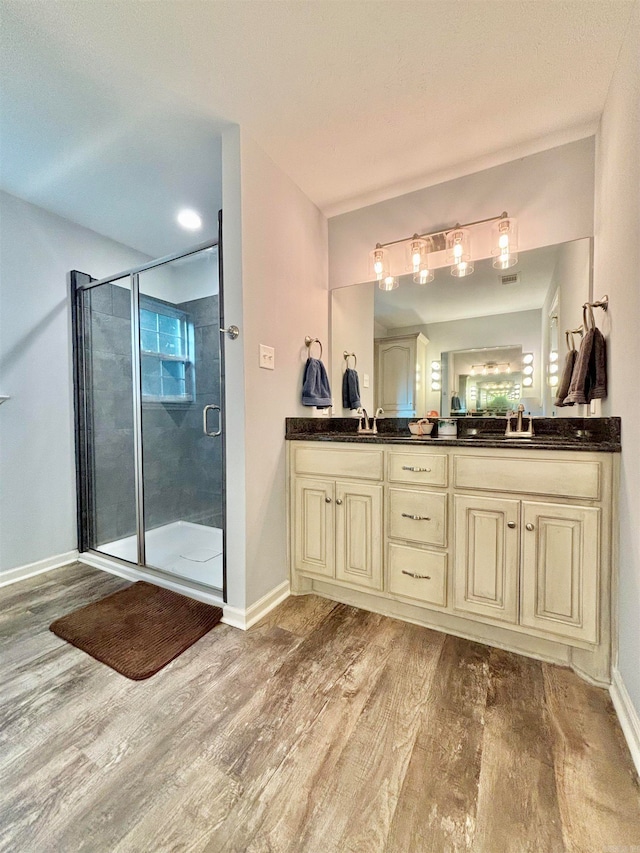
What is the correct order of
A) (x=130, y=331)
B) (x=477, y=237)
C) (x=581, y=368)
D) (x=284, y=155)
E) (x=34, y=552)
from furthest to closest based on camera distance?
(x=130, y=331) → (x=34, y=552) → (x=477, y=237) → (x=284, y=155) → (x=581, y=368)

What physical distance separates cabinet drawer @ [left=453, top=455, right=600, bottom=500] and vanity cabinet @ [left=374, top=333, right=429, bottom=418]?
0.64 m

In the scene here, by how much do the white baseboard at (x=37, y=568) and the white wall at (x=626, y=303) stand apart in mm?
3019

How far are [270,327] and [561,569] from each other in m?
1.68

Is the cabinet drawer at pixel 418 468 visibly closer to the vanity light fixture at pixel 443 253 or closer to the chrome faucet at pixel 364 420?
the chrome faucet at pixel 364 420

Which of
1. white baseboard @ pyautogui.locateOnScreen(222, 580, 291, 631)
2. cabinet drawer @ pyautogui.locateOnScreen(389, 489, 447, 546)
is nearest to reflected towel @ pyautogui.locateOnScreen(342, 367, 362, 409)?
cabinet drawer @ pyautogui.locateOnScreen(389, 489, 447, 546)

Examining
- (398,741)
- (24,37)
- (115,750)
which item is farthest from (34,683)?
(24,37)

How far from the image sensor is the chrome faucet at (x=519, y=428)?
1.68 meters

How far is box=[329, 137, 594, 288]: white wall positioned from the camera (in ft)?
5.50

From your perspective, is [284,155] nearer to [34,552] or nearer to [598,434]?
[598,434]

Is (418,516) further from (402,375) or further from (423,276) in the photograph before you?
(423,276)

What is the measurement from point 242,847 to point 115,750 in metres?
0.50

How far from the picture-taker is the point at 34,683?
4.28 ft

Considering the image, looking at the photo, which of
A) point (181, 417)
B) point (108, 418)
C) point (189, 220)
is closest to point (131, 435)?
point (108, 418)

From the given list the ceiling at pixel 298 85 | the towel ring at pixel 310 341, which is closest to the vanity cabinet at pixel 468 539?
the towel ring at pixel 310 341
